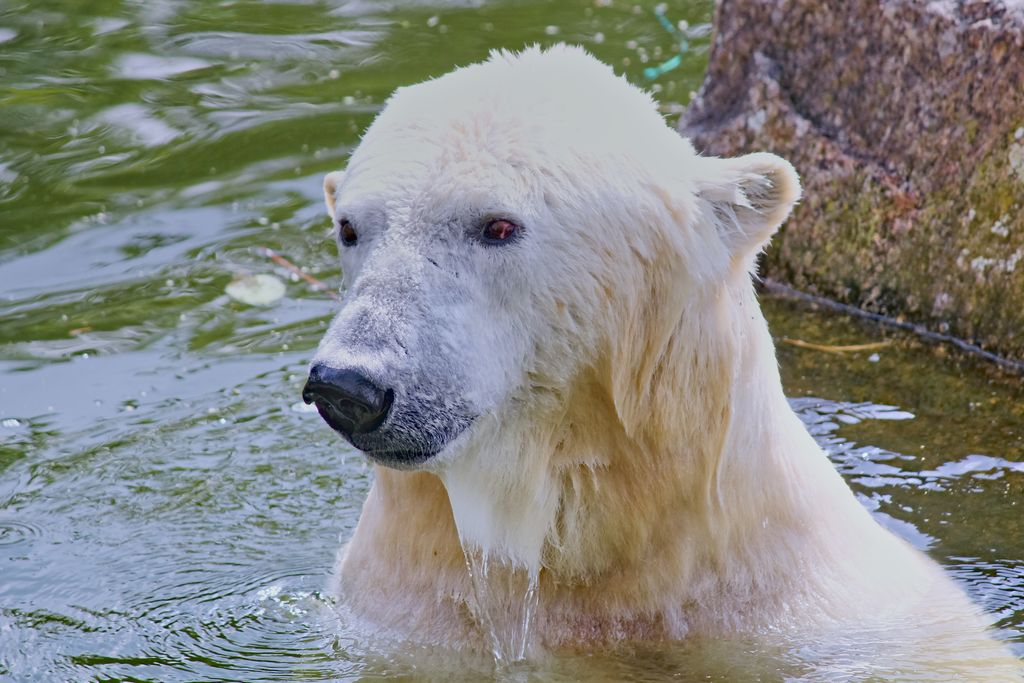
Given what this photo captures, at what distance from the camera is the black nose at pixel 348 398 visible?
10.0 feet

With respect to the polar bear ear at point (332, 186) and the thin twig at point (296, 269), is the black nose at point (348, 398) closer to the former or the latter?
the polar bear ear at point (332, 186)

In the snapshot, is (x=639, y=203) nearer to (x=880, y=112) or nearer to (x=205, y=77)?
(x=880, y=112)

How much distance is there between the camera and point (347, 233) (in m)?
3.48

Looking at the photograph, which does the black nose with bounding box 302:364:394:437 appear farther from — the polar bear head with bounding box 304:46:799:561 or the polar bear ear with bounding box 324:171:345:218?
the polar bear ear with bounding box 324:171:345:218

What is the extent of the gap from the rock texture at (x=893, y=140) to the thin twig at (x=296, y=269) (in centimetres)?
175

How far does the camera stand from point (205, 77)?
342 inches

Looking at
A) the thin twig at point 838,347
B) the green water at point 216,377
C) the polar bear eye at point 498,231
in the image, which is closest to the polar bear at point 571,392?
the polar bear eye at point 498,231

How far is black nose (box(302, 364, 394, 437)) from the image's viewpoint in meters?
3.06

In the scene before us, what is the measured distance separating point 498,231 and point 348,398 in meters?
0.54

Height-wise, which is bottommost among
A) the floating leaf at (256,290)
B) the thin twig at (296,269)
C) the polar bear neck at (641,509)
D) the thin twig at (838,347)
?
the floating leaf at (256,290)

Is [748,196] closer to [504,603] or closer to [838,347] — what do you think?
[504,603]

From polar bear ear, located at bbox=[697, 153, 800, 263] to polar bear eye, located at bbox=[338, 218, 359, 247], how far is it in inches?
31.9

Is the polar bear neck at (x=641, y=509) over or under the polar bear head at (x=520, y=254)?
under

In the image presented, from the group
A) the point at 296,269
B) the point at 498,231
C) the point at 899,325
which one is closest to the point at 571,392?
the point at 498,231
